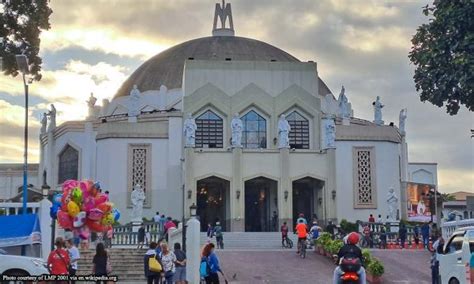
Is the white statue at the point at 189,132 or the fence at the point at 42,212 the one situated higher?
the white statue at the point at 189,132

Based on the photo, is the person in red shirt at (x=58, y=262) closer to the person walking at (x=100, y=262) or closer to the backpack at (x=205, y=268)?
the person walking at (x=100, y=262)

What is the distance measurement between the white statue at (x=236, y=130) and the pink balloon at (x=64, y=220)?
1785 cm

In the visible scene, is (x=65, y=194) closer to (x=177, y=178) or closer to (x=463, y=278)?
(x=463, y=278)

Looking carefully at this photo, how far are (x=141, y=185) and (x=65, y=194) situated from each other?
18.6 meters

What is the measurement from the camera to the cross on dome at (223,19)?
60906 mm

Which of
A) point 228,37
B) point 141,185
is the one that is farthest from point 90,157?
point 228,37

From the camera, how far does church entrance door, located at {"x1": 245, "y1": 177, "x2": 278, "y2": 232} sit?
134 ft

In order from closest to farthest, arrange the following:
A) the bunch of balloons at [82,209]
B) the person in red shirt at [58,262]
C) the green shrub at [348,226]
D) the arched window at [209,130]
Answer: the person in red shirt at [58,262] < the bunch of balloons at [82,209] < the green shrub at [348,226] < the arched window at [209,130]

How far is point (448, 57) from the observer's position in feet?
61.7

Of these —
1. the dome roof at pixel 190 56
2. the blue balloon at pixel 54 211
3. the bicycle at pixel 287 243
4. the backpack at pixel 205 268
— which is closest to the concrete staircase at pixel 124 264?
the blue balloon at pixel 54 211

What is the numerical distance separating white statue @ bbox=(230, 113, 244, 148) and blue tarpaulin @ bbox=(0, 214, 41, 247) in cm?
2072

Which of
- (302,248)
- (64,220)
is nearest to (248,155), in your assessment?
(302,248)

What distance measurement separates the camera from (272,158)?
3991cm

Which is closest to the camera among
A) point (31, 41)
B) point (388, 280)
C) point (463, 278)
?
point (463, 278)
